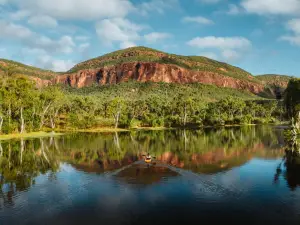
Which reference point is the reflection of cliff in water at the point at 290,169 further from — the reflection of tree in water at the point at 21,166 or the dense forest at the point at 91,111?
the dense forest at the point at 91,111

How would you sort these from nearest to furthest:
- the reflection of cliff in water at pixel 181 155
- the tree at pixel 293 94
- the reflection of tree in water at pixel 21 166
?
the reflection of tree in water at pixel 21 166, the reflection of cliff in water at pixel 181 155, the tree at pixel 293 94

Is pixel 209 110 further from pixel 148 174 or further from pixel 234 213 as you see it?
pixel 234 213

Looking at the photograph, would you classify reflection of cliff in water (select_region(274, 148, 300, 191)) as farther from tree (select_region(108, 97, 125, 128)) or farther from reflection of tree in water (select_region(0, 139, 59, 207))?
tree (select_region(108, 97, 125, 128))

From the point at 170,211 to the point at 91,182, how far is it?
12467mm

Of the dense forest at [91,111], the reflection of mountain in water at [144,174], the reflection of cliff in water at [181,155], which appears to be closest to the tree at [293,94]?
the reflection of cliff in water at [181,155]

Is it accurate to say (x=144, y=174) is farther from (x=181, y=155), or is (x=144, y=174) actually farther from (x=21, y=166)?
(x=21, y=166)

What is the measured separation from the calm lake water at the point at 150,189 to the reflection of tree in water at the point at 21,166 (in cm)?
11

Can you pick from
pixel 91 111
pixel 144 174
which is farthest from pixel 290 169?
pixel 91 111

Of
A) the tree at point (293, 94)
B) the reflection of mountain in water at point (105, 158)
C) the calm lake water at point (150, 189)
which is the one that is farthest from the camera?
the tree at point (293, 94)

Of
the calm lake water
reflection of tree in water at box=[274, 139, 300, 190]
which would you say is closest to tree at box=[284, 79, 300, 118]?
reflection of tree in water at box=[274, 139, 300, 190]

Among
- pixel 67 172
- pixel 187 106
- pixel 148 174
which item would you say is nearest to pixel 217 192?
pixel 148 174

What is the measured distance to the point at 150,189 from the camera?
98.2 ft

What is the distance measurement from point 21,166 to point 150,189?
22042mm

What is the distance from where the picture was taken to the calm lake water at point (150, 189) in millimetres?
22969
